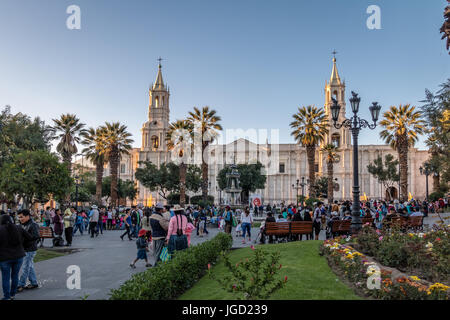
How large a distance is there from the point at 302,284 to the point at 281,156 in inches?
2313

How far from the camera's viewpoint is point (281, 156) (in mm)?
64688

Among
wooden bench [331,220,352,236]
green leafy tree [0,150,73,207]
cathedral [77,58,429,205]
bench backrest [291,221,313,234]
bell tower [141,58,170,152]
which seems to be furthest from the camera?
bell tower [141,58,170,152]

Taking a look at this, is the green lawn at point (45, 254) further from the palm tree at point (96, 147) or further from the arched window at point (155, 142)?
the arched window at point (155, 142)

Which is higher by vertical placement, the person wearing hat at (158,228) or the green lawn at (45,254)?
the person wearing hat at (158,228)

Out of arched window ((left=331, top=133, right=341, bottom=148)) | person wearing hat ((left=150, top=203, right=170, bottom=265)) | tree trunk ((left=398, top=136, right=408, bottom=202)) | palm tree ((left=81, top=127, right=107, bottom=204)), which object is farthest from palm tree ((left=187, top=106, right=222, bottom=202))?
arched window ((left=331, top=133, right=341, bottom=148))

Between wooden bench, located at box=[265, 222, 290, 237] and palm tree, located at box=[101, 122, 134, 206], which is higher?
palm tree, located at box=[101, 122, 134, 206]

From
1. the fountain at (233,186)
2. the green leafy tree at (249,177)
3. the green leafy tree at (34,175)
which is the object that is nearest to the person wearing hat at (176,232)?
the green leafy tree at (34,175)

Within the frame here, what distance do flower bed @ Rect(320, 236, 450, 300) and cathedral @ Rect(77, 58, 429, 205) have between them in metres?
53.7

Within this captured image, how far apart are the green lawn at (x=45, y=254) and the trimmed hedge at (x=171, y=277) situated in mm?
5382

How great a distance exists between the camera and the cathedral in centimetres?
6091

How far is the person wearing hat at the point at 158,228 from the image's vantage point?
354 inches

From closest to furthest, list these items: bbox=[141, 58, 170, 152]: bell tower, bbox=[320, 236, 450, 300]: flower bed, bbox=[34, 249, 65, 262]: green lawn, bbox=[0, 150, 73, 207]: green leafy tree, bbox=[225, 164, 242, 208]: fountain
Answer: bbox=[320, 236, 450, 300]: flower bed
bbox=[34, 249, 65, 262]: green lawn
bbox=[0, 150, 73, 207]: green leafy tree
bbox=[225, 164, 242, 208]: fountain
bbox=[141, 58, 170, 152]: bell tower

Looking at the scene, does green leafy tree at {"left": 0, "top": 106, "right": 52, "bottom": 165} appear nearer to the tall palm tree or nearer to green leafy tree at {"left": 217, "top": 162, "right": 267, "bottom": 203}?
the tall palm tree

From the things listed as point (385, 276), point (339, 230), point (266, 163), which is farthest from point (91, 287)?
point (266, 163)
